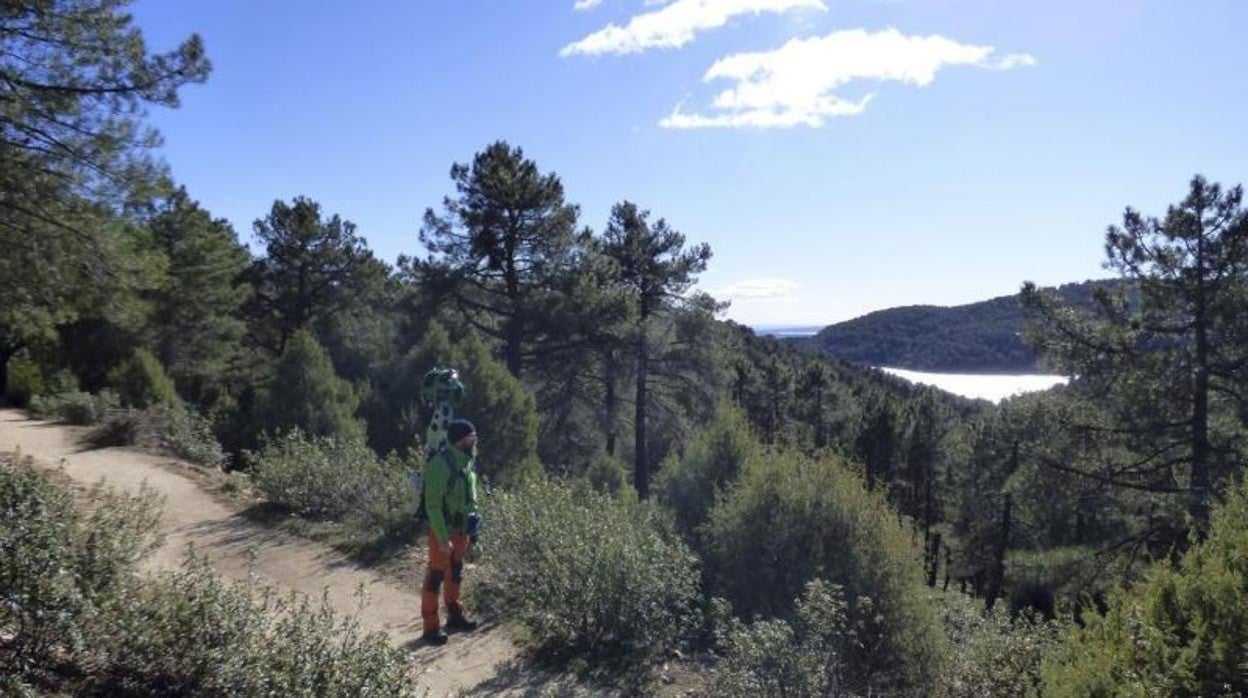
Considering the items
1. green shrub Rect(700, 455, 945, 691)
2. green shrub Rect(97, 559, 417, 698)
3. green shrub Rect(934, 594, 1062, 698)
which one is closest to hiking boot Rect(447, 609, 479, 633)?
green shrub Rect(700, 455, 945, 691)

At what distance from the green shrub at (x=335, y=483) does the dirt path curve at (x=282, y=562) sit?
610 millimetres

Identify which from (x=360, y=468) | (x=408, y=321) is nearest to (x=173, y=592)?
(x=360, y=468)

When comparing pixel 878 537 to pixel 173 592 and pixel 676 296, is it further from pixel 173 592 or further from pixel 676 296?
pixel 676 296

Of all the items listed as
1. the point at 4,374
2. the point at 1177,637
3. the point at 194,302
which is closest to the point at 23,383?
the point at 4,374

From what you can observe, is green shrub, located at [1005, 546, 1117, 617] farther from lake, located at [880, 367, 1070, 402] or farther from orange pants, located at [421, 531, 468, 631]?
lake, located at [880, 367, 1070, 402]

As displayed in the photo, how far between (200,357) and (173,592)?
23.1 m

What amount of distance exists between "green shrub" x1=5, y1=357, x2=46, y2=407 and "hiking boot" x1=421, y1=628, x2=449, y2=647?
59.6 ft

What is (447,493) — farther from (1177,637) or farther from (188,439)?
(188,439)

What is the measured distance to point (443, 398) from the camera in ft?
22.6

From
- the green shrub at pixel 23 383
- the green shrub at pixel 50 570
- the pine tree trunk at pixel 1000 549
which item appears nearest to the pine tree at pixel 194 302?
the green shrub at pixel 23 383

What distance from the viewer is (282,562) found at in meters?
7.95

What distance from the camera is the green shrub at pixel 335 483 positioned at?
30.8 ft

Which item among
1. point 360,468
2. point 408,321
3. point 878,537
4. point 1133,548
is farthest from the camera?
point 408,321

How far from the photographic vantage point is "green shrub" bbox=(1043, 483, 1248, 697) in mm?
3307
